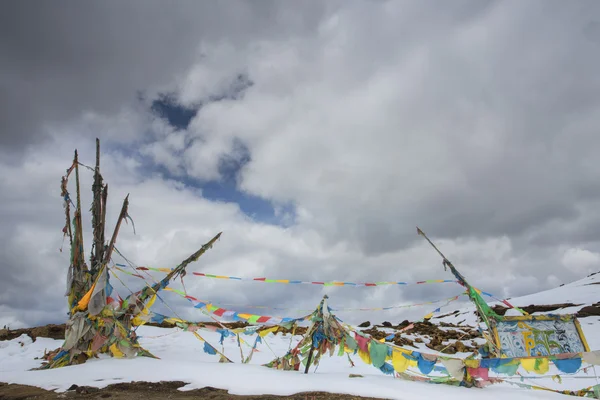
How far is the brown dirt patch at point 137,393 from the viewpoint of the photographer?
295 inches

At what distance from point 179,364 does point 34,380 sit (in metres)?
3.44

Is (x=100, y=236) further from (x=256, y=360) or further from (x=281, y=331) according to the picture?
(x=281, y=331)

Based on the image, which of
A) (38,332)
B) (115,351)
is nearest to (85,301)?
(115,351)

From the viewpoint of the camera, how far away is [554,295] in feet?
97.0

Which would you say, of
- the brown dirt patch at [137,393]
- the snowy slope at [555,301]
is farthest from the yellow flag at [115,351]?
the snowy slope at [555,301]

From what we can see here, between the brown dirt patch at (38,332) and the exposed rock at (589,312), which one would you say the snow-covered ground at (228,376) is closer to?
the brown dirt patch at (38,332)

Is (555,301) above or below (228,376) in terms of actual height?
above

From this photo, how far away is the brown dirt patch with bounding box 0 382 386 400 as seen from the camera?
7492 mm

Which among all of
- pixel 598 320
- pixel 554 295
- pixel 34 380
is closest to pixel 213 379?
pixel 34 380

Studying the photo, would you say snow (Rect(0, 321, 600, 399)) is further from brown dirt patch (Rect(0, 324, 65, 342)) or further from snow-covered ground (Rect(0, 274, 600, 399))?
brown dirt patch (Rect(0, 324, 65, 342))

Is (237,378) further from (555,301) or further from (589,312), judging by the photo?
(555,301)

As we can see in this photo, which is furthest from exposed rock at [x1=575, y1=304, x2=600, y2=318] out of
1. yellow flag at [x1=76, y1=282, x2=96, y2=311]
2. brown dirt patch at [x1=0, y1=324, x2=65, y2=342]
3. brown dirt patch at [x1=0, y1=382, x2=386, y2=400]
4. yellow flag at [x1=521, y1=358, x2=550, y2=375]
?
brown dirt patch at [x1=0, y1=324, x2=65, y2=342]

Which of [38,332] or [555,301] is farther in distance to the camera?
[555,301]

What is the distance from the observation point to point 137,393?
27.5ft
